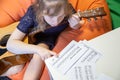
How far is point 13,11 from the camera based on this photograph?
1.35 metres

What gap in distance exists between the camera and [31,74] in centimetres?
111

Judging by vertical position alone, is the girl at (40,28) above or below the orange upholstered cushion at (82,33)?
above

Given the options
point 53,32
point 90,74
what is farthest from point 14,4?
point 90,74

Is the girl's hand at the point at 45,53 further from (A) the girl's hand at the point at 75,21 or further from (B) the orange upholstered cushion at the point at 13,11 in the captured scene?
(B) the orange upholstered cushion at the point at 13,11

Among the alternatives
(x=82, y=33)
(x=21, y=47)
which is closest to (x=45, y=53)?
(x=21, y=47)

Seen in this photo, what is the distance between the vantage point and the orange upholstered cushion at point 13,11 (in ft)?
4.42

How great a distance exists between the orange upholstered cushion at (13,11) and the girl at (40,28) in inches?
8.6

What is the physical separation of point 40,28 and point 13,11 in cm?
30

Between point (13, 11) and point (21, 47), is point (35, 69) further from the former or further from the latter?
point (13, 11)

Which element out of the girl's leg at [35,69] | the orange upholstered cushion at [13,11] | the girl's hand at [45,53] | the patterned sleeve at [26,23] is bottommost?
the girl's leg at [35,69]

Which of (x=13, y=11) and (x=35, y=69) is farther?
(x=13, y=11)

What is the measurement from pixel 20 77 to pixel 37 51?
0.67 feet

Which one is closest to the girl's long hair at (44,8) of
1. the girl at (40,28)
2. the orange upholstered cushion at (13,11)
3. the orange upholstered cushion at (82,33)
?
the girl at (40,28)

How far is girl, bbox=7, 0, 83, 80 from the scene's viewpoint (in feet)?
3.28
